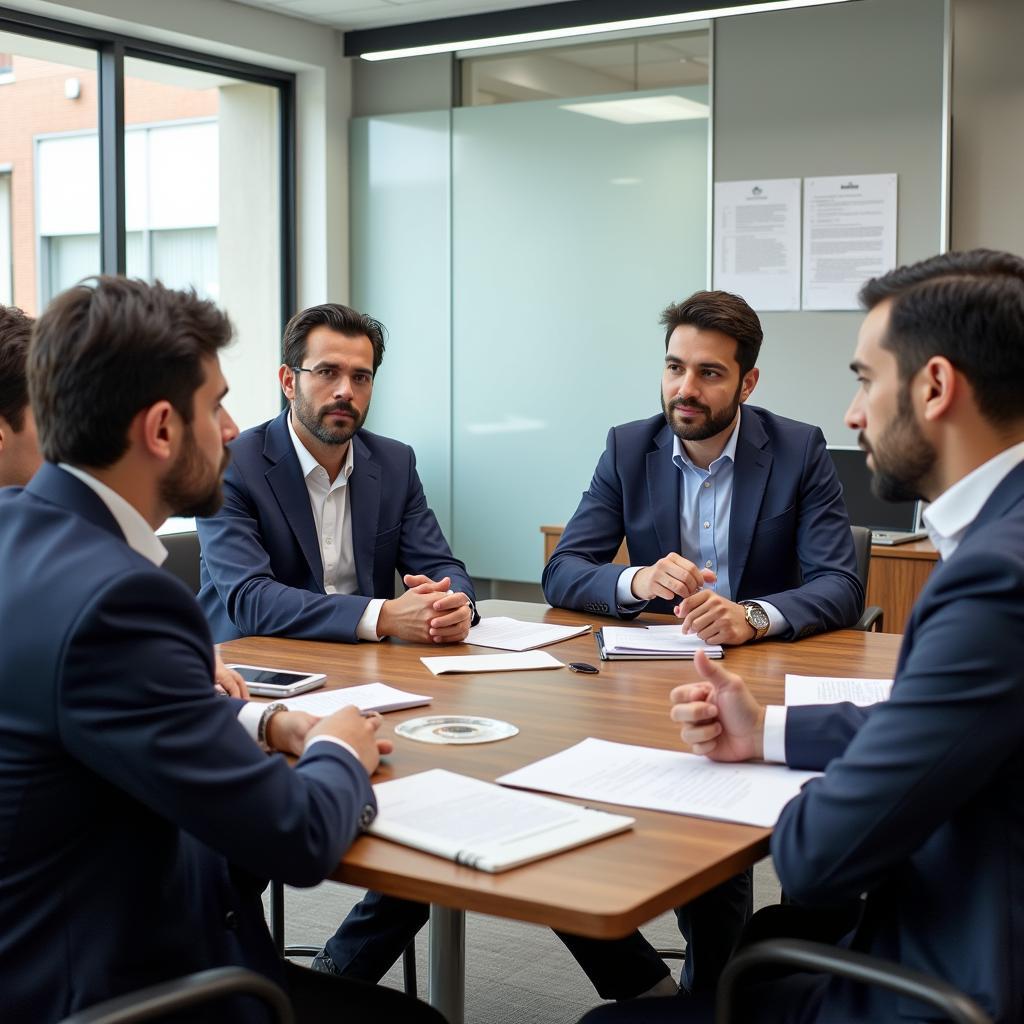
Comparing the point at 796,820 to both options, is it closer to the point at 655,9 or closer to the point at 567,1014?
the point at 567,1014

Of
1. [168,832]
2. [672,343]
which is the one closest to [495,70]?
[672,343]

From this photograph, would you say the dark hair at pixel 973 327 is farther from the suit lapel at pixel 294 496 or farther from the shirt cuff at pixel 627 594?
the suit lapel at pixel 294 496

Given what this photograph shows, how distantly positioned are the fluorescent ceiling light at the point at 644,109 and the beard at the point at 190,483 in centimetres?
451

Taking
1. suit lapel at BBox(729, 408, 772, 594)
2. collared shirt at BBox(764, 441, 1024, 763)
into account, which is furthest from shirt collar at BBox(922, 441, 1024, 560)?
suit lapel at BBox(729, 408, 772, 594)

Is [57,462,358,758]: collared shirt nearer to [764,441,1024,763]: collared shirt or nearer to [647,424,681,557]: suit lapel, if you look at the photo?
[764,441,1024,763]: collared shirt

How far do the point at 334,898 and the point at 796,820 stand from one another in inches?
94.1

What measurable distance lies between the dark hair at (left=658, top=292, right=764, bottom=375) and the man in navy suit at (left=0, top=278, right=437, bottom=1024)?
6.46 ft

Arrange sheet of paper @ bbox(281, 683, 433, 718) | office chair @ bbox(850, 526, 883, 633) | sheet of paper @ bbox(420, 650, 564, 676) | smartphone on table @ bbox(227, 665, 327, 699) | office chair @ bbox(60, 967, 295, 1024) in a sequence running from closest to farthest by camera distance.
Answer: office chair @ bbox(60, 967, 295, 1024) < sheet of paper @ bbox(281, 683, 433, 718) < smartphone on table @ bbox(227, 665, 327, 699) < sheet of paper @ bbox(420, 650, 564, 676) < office chair @ bbox(850, 526, 883, 633)

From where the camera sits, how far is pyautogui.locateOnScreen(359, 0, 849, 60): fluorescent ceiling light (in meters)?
5.22

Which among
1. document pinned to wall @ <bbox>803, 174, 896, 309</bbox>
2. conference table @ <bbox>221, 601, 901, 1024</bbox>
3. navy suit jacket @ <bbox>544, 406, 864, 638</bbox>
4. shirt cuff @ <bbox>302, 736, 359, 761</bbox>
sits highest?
document pinned to wall @ <bbox>803, 174, 896, 309</bbox>

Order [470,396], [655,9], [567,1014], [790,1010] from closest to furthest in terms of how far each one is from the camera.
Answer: [790,1010] < [567,1014] < [655,9] < [470,396]

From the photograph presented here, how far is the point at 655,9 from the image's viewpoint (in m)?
5.57

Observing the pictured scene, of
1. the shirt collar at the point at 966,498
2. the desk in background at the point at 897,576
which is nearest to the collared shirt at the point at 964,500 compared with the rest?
the shirt collar at the point at 966,498

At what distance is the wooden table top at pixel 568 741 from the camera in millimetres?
1381
